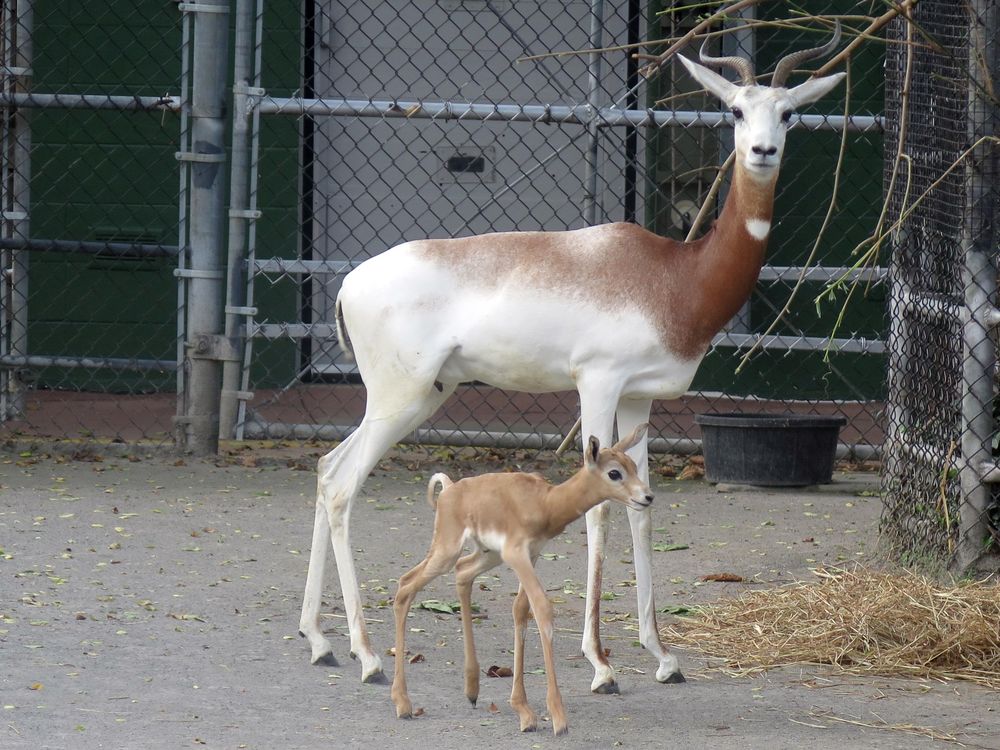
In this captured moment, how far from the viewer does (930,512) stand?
6.25 meters

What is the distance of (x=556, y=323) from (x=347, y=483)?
2.95 feet

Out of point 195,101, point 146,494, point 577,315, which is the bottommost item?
point 146,494

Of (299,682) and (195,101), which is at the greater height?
(195,101)

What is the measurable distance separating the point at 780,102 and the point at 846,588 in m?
1.95

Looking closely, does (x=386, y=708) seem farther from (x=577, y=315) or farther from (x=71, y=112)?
(x=71, y=112)

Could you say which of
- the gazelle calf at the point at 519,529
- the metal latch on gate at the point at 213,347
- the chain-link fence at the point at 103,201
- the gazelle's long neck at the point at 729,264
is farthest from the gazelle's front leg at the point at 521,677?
the chain-link fence at the point at 103,201

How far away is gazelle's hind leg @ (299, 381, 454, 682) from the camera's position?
16.6 feet

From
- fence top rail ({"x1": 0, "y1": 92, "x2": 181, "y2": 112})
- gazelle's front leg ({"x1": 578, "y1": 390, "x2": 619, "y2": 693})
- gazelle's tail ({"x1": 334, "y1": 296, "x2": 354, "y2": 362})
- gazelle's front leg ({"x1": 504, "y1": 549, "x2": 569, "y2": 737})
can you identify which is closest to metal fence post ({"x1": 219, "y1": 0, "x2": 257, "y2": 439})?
fence top rail ({"x1": 0, "y1": 92, "x2": 181, "y2": 112})

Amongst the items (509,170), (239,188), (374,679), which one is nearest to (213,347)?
(239,188)

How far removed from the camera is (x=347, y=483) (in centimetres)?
515

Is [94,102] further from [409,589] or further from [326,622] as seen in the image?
[409,589]

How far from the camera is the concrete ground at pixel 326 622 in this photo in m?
4.36

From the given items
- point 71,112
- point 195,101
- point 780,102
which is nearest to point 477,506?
point 780,102

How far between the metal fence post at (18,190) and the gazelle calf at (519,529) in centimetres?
480
